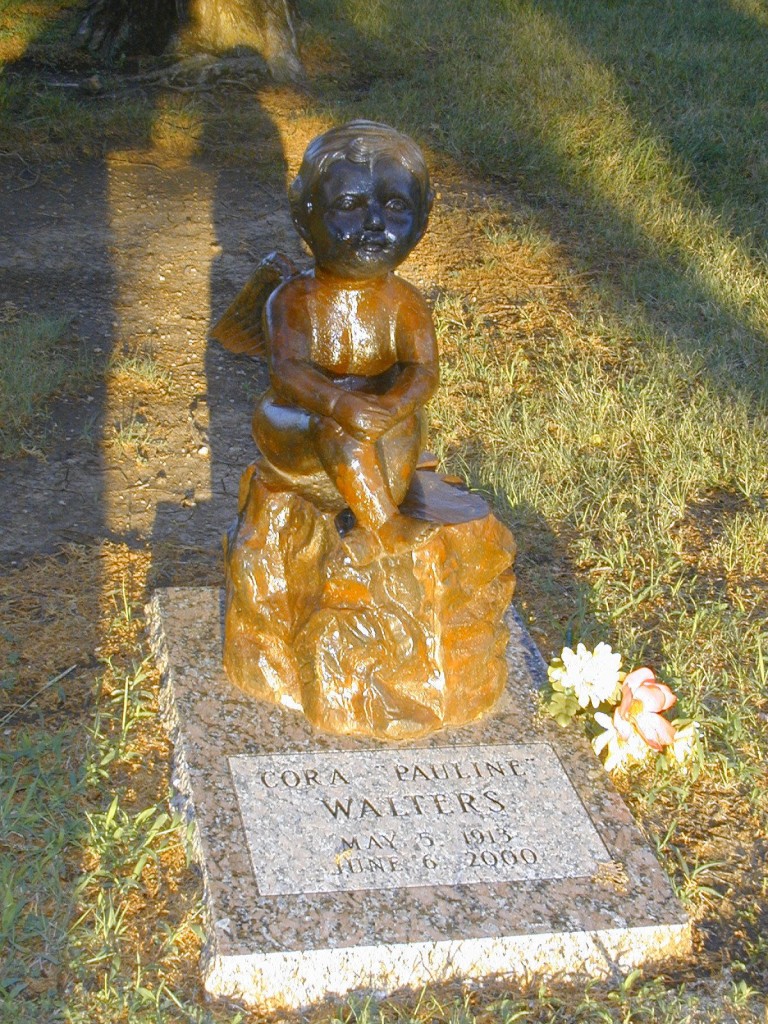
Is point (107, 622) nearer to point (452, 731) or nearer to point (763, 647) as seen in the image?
point (452, 731)

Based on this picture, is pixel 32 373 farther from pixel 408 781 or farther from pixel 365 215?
pixel 408 781

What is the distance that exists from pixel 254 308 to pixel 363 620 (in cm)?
98

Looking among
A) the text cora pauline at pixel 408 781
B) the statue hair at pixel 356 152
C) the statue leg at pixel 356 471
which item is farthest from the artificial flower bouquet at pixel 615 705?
the statue hair at pixel 356 152

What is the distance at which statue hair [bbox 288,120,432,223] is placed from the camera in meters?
3.35

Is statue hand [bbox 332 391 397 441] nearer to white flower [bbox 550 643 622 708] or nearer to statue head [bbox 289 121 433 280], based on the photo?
statue head [bbox 289 121 433 280]

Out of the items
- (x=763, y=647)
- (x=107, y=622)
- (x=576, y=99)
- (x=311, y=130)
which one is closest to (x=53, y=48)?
(x=311, y=130)

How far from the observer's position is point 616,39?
10.2 m

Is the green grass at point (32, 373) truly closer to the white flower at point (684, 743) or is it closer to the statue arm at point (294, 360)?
the statue arm at point (294, 360)

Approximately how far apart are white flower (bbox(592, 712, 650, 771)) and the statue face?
1.37 meters

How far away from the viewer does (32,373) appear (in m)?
5.81

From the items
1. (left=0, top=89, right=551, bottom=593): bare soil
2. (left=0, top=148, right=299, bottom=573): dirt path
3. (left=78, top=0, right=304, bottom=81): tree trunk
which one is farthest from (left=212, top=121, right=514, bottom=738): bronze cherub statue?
(left=78, top=0, right=304, bottom=81): tree trunk

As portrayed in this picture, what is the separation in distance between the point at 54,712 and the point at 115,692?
0.61 ft

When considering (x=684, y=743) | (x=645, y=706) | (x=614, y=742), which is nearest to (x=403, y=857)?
(x=614, y=742)

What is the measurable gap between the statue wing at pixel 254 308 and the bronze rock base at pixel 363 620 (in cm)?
42
